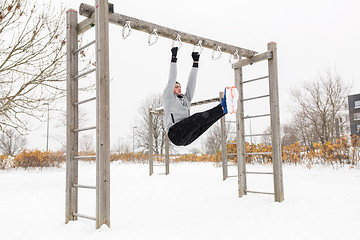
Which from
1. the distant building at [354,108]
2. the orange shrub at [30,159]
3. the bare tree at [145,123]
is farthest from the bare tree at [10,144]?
the distant building at [354,108]

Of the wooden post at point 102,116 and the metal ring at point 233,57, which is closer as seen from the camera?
the wooden post at point 102,116

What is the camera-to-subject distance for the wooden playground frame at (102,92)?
10.8ft

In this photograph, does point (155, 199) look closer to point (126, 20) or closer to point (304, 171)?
point (126, 20)

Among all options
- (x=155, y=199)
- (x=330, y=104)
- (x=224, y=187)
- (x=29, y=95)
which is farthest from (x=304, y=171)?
(x=330, y=104)

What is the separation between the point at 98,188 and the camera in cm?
327

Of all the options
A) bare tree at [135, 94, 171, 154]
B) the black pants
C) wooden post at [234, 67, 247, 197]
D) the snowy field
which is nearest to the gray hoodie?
the black pants

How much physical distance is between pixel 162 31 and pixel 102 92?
1427 millimetres

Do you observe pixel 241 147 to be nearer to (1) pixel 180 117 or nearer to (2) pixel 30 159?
(1) pixel 180 117

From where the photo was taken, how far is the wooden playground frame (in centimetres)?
329

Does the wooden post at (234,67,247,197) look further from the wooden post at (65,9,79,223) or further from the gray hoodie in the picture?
the wooden post at (65,9,79,223)

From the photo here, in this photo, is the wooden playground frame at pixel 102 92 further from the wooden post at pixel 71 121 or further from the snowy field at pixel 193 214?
the snowy field at pixel 193 214

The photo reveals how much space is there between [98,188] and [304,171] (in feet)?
26.0

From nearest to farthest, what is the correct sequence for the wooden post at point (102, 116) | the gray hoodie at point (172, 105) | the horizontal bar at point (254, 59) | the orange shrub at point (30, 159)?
the wooden post at point (102, 116)
the gray hoodie at point (172, 105)
the horizontal bar at point (254, 59)
the orange shrub at point (30, 159)

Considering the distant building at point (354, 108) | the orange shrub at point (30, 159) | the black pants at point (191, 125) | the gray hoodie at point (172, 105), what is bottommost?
the orange shrub at point (30, 159)
